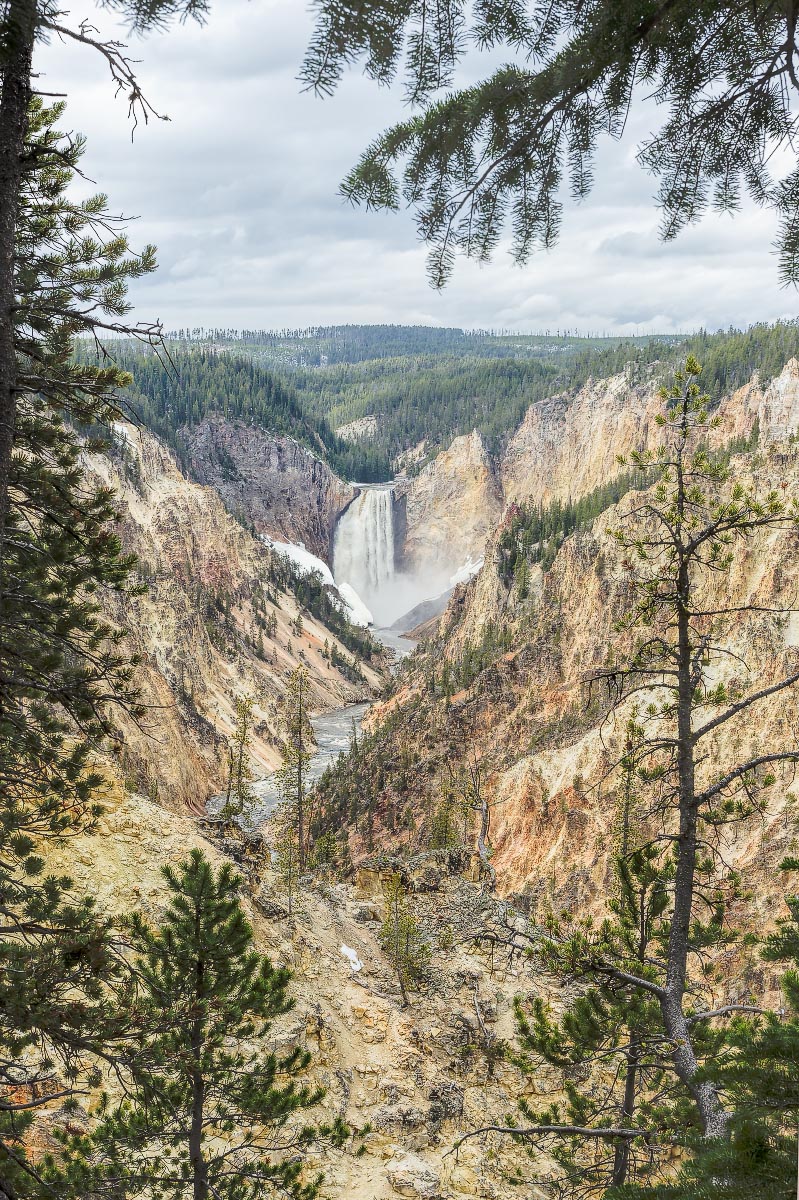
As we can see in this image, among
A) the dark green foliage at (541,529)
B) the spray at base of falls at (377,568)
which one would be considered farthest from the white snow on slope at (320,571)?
the dark green foliage at (541,529)

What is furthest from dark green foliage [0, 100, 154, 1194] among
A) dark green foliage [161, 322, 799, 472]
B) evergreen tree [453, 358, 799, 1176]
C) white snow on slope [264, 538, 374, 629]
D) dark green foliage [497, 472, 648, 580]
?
white snow on slope [264, 538, 374, 629]

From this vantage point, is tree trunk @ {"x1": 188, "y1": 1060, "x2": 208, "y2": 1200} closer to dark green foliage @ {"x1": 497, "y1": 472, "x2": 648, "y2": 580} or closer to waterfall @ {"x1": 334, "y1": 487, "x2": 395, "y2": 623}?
dark green foliage @ {"x1": 497, "y1": 472, "x2": 648, "y2": 580}

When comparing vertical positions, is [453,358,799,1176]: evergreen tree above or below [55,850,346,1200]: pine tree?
above

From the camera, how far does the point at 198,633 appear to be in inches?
2482

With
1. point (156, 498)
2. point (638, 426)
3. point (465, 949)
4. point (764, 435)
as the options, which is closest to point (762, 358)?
point (638, 426)

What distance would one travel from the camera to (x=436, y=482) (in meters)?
130

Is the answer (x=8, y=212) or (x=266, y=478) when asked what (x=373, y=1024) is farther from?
(x=266, y=478)

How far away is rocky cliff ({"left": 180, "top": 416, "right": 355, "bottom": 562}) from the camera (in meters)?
116

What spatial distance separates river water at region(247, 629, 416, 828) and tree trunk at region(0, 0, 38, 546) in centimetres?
4010

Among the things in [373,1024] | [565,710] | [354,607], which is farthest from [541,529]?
[373,1024]

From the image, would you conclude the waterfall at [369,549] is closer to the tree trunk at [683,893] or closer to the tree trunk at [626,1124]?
the tree trunk at [626,1124]

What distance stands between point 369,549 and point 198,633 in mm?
68527

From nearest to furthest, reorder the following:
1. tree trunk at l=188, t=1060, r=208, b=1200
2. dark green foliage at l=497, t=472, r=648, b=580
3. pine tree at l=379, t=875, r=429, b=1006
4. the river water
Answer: tree trunk at l=188, t=1060, r=208, b=1200
pine tree at l=379, t=875, r=429, b=1006
the river water
dark green foliage at l=497, t=472, r=648, b=580

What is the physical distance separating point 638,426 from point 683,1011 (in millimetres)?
100422
